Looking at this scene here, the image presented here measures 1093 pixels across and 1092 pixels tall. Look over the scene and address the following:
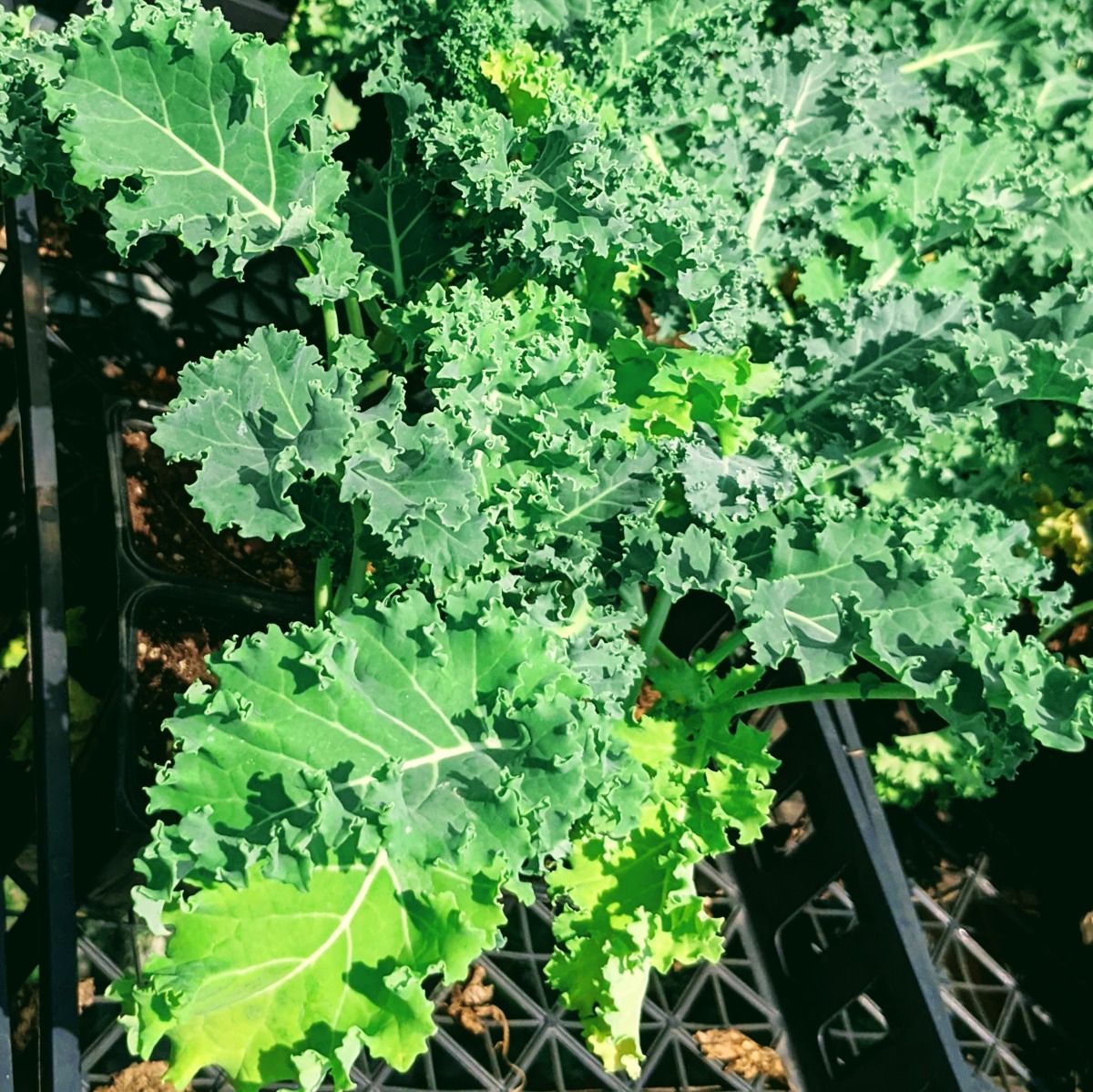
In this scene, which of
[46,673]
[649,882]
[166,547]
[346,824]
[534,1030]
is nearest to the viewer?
[346,824]

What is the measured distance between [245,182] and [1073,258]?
6.76ft

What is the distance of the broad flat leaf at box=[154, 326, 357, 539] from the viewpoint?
161 centimetres

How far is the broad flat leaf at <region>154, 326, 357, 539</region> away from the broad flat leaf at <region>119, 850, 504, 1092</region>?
1.92 feet

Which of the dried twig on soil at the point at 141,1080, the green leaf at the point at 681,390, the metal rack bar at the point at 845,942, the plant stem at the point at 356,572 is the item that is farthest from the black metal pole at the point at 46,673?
the metal rack bar at the point at 845,942

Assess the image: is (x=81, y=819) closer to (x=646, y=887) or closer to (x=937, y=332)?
(x=646, y=887)

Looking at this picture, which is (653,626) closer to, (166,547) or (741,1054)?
(741,1054)

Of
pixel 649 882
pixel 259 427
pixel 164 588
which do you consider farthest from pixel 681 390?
pixel 164 588

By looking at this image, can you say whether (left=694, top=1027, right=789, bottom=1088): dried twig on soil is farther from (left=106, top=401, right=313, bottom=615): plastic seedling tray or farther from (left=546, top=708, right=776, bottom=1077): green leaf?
(left=106, top=401, right=313, bottom=615): plastic seedling tray

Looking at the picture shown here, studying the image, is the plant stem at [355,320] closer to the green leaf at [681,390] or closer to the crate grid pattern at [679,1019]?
the green leaf at [681,390]

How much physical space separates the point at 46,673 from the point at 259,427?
0.54 meters

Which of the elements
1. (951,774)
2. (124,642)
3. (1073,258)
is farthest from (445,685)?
(1073,258)

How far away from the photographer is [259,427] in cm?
167

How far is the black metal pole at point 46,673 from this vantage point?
1416 millimetres

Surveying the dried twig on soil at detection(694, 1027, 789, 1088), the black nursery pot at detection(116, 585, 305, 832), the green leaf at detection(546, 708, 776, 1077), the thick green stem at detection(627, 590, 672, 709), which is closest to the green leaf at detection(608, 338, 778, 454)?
the thick green stem at detection(627, 590, 672, 709)
